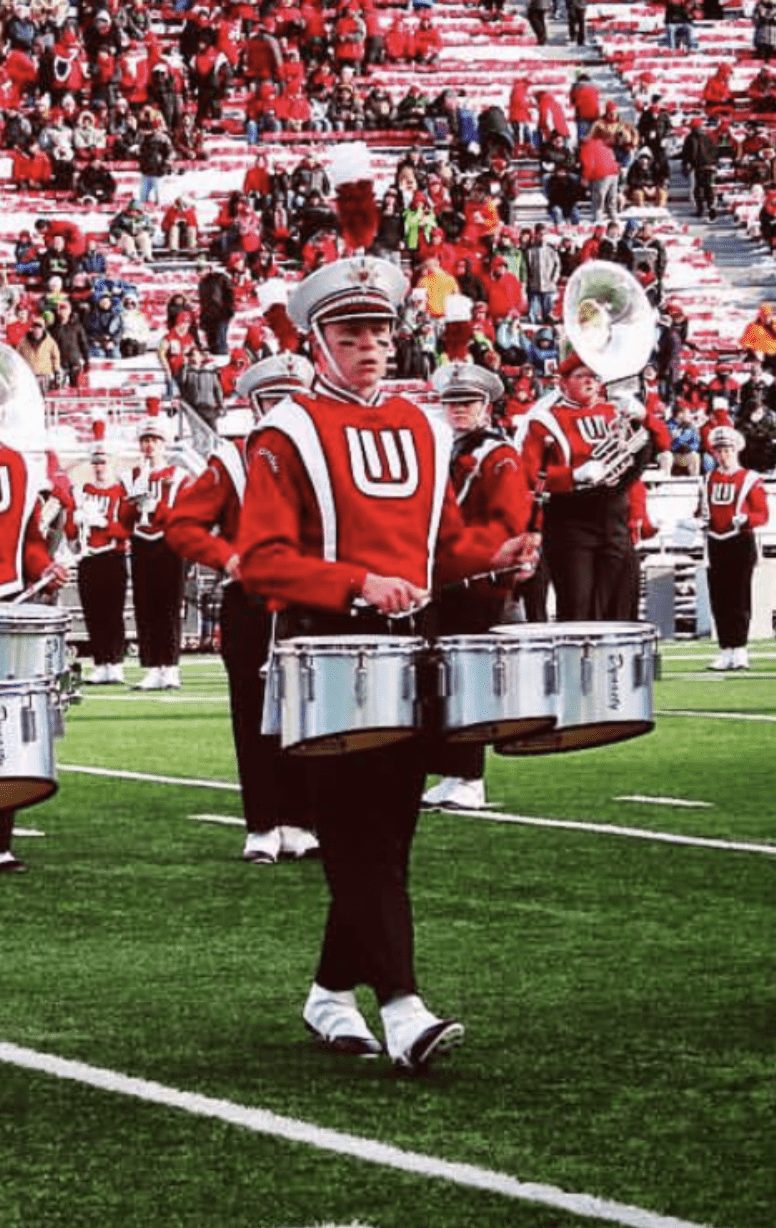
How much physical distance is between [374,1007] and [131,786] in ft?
20.2

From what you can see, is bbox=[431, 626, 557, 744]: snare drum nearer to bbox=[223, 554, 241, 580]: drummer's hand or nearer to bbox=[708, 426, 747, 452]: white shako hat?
bbox=[223, 554, 241, 580]: drummer's hand

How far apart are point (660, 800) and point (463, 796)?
739 millimetres

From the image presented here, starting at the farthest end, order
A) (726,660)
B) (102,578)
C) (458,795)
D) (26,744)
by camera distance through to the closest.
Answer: (102,578) < (726,660) < (458,795) < (26,744)

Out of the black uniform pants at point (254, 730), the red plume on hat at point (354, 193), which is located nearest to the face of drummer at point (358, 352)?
the red plume on hat at point (354, 193)

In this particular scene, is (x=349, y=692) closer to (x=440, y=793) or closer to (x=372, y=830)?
(x=372, y=830)

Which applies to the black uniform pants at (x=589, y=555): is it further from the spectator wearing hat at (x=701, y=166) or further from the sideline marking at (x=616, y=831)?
the spectator wearing hat at (x=701, y=166)

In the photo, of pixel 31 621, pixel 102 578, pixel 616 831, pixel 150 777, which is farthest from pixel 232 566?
pixel 102 578

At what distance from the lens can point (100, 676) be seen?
2291 centimetres

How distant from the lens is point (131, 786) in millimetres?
13492

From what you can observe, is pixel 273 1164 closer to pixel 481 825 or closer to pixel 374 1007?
pixel 374 1007

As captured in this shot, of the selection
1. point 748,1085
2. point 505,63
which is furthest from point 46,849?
point 505,63

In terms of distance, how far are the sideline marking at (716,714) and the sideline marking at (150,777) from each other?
148 inches

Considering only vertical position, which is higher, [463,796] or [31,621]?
[31,621]

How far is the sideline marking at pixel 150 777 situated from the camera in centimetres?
1345
